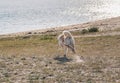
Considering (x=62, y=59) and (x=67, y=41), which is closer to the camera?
(x=62, y=59)

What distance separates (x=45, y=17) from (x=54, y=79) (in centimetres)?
8858

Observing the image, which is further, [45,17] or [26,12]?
[26,12]

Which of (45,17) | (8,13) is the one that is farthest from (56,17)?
(8,13)

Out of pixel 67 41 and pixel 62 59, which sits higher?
pixel 67 41

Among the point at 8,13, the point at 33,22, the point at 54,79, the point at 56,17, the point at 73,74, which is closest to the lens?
the point at 54,79

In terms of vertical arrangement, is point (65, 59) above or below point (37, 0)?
above

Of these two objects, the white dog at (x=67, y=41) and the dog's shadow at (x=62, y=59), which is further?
the white dog at (x=67, y=41)

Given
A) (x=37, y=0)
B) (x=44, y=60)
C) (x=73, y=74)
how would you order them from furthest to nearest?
(x=37, y=0) → (x=44, y=60) → (x=73, y=74)

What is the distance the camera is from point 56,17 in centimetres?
10438

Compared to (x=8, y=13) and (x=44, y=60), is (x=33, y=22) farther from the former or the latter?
(x=44, y=60)

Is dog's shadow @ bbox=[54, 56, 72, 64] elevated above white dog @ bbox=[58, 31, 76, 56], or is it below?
below

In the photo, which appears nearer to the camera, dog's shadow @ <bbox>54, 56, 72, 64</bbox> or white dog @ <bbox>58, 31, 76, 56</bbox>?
dog's shadow @ <bbox>54, 56, 72, 64</bbox>

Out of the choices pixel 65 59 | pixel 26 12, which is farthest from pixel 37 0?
pixel 65 59

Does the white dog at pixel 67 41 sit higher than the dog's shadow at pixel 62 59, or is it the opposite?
the white dog at pixel 67 41
